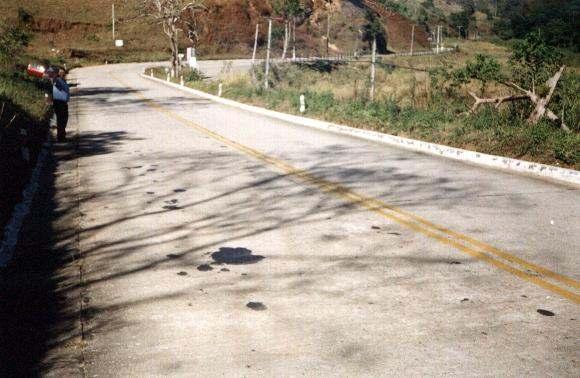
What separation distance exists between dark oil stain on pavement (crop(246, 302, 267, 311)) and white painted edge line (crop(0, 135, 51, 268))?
2686mm

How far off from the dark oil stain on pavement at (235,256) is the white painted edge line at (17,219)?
2.12m

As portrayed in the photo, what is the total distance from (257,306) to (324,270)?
1.07 metres

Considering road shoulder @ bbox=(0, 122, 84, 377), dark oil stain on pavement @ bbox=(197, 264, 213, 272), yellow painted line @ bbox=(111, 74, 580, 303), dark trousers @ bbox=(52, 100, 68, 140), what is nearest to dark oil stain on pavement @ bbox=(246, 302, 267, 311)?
dark oil stain on pavement @ bbox=(197, 264, 213, 272)

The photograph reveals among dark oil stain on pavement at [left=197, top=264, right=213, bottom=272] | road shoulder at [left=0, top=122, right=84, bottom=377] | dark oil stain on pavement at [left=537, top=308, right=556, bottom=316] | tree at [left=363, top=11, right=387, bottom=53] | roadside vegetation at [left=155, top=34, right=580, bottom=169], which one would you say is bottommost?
road shoulder at [left=0, top=122, right=84, bottom=377]

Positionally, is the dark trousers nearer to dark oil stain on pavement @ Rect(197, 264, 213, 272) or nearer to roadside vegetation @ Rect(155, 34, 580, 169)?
roadside vegetation @ Rect(155, 34, 580, 169)

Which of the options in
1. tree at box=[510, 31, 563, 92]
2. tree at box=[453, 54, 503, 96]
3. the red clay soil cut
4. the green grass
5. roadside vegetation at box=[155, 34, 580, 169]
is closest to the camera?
roadside vegetation at box=[155, 34, 580, 169]

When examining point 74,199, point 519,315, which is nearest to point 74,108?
point 74,199

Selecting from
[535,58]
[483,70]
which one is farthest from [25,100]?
[535,58]

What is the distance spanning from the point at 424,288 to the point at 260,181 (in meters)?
5.23

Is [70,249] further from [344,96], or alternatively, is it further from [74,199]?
[344,96]

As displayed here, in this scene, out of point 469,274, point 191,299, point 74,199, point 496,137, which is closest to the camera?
point 191,299

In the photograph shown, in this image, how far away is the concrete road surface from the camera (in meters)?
4.10

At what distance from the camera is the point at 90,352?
4.18 meters

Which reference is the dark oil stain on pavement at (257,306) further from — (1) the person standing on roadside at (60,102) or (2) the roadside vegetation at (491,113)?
(1) the person standing on roadside at (60,102)
